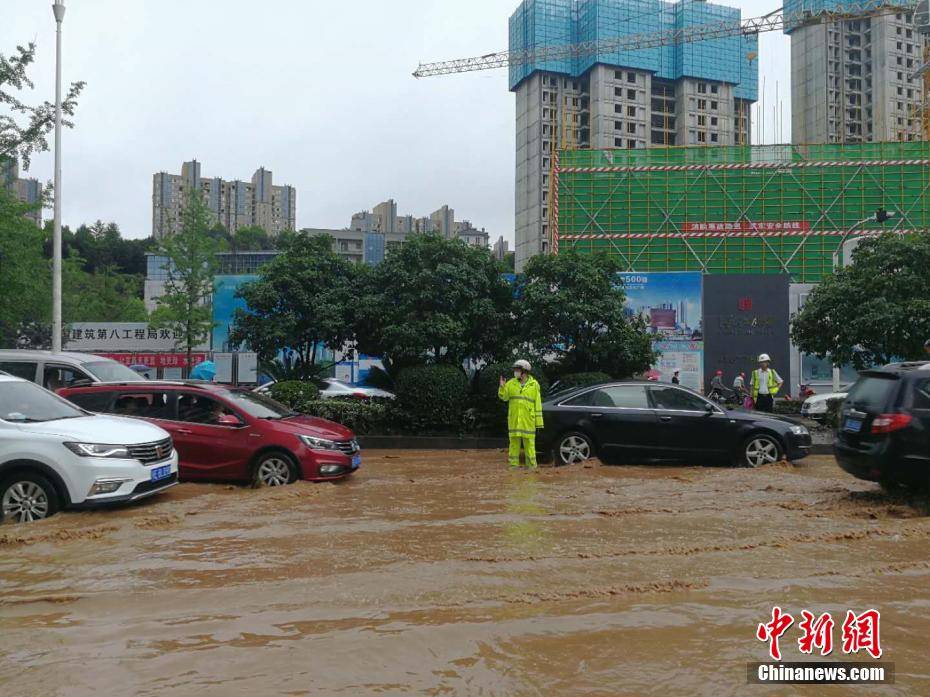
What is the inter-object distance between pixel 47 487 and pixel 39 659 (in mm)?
4044

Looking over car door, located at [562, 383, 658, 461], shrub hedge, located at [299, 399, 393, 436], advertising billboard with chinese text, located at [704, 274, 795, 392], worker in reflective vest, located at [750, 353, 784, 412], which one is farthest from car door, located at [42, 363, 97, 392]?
advertising billboard with chinese text, located at [704, 274, 795, 392]

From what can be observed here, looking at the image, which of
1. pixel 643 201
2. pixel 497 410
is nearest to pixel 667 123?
pixel 643 201

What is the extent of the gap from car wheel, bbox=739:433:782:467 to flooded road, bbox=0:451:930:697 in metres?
2.51

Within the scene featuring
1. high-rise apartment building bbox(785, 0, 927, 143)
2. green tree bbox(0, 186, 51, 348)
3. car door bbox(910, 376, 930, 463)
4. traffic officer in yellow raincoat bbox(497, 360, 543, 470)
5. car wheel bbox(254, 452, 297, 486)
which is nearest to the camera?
car door bbox(910, 376, 930, 463)

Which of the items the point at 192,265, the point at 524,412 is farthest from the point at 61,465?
the point at 192,265

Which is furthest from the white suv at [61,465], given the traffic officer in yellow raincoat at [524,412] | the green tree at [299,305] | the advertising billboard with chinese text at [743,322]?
the advertising billboard with chinese text at [743,322]

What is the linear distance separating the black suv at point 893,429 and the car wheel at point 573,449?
4.03m

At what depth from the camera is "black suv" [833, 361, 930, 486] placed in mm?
8078

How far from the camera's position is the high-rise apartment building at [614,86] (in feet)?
317

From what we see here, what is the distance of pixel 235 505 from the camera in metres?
8.71

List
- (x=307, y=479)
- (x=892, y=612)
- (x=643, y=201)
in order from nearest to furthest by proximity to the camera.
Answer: (x=892, y=612)
(x=307, y=479)
(x=643, y=201)

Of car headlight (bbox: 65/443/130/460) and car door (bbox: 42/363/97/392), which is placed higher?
car door (bbox: 42/363/97/392)

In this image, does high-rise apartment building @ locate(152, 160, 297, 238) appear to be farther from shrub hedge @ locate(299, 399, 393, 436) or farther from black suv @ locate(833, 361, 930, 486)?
black suv @ locate(833, 361, 930, 486)

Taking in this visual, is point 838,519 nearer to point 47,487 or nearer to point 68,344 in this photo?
point 47,487
